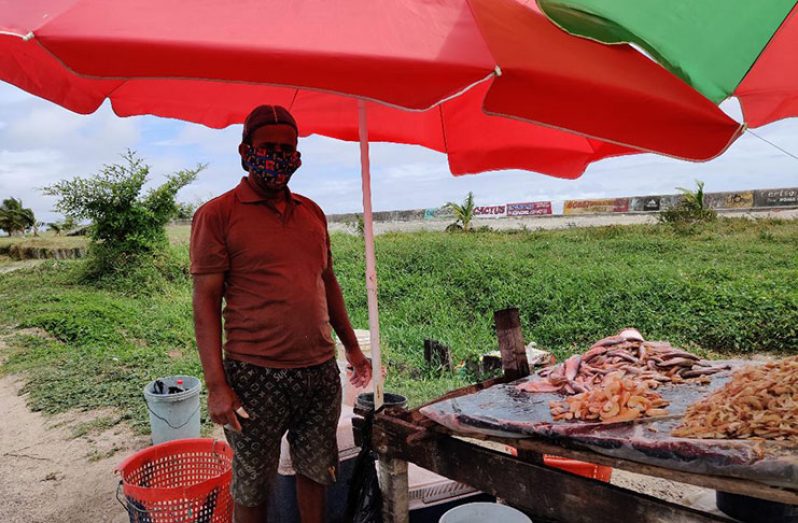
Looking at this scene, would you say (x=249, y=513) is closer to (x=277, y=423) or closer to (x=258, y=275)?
(x=277, y=423)

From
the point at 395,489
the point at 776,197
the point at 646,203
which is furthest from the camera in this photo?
the point at 646,203

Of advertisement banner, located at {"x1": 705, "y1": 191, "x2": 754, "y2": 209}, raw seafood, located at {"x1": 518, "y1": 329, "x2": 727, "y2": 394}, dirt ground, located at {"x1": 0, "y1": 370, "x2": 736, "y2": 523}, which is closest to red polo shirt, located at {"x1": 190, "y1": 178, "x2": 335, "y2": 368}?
raw seafood, located at {"x1": 518, "y1": 329, "x2": 727, "y2": 394}

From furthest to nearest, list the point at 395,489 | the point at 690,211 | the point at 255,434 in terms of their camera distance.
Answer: the point at 690,211
the point at 395,489
the point at 255,434

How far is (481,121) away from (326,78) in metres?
2.16

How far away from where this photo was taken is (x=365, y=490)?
2631 mm

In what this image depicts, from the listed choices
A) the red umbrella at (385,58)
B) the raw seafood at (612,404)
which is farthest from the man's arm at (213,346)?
the raw seafood at (612,404)

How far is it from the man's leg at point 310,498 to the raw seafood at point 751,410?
162 cm

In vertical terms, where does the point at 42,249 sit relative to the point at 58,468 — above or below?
above

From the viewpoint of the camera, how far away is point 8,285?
1395 centimetres

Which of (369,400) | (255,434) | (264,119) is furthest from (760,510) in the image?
(264,119)

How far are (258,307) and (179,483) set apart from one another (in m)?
1.46

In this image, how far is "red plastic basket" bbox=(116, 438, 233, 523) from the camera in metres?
2.67

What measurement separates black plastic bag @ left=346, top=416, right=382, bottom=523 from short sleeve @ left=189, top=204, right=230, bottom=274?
1029 mm

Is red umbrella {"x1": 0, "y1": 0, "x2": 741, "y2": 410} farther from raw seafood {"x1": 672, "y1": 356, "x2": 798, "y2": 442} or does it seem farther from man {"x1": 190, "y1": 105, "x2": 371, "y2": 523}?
raw seafood {"x1": 672, "y1": 356, "x2": 798, "y2": 442}
